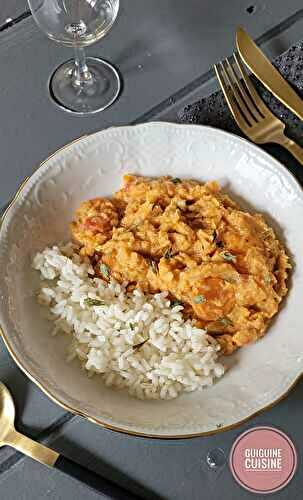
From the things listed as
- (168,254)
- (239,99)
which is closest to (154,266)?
(168,254)

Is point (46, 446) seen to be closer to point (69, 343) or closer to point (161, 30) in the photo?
point (69, 343)

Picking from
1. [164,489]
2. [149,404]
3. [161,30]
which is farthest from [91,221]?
→ [161,30]

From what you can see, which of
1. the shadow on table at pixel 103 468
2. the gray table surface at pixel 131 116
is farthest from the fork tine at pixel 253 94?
the shadow on table at pixel 103 468

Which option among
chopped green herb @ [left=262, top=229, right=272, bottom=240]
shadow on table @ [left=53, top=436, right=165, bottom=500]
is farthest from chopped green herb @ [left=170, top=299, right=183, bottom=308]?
shadow on table @ [left=53, top=436, right=165, bottom=500]

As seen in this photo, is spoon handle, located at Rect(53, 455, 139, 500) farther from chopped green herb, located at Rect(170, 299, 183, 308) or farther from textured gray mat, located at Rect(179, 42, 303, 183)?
textured gray mat, located at Rect(179, 42, 303, 183)

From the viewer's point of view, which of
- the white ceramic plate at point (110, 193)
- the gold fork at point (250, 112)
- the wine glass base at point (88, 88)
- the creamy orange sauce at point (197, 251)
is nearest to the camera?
the white ceramic plate at point (110, 193)

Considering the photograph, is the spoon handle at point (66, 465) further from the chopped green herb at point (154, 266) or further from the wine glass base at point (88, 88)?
the wine glass base at point (88, 88)
